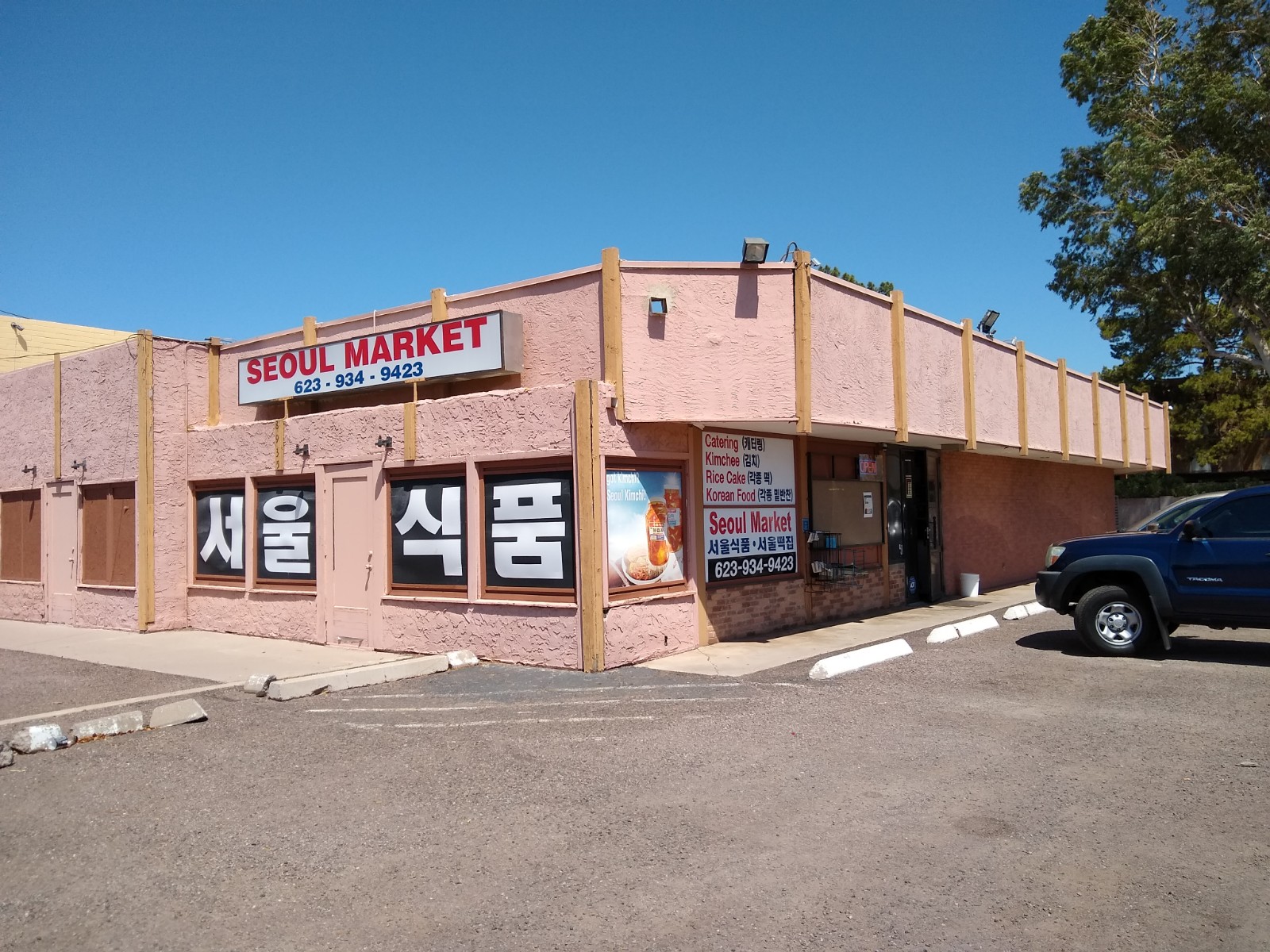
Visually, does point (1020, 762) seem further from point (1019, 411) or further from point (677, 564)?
point (1019, 411)

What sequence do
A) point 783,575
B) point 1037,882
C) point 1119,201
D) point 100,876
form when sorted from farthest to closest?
1. point 1119,201
2. point 783,575
3. point 100,876
4. point 1037,882

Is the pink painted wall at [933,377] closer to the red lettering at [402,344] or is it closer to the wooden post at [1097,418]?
the red lettering at [402,344]

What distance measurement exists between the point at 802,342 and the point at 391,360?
5.75 m

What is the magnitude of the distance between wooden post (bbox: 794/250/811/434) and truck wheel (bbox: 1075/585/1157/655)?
12.6 ft

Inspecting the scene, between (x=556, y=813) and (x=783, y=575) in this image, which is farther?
(x=783, y=575)

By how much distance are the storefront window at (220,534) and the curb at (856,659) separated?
9397 mm

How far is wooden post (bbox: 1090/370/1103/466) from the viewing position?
74.6 ft

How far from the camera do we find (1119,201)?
103 ft

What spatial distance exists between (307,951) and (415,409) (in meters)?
9.12

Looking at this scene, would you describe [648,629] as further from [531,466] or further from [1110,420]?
[1110,420]

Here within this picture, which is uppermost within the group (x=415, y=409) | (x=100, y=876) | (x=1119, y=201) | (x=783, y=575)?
(x=1119, y=201)

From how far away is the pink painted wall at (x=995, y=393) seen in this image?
16.6 m

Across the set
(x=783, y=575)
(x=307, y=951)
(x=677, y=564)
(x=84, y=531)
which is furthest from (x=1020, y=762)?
(x=84, y=531)

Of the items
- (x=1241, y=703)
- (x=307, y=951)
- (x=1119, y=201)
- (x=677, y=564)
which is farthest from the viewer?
(x=1119, y=201)
